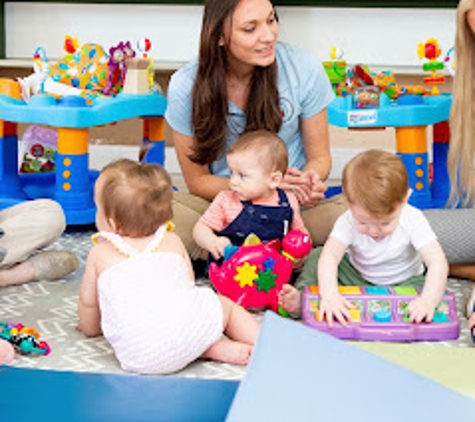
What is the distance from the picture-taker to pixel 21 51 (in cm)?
393

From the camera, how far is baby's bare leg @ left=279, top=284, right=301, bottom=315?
67.2 inches

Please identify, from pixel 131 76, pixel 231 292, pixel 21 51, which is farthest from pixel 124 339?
pixel 21 51

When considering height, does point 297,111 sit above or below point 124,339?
above

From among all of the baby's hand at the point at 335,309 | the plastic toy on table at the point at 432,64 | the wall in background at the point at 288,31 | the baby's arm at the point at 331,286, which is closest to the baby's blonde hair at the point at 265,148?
the baby's arm at the point at 331,286

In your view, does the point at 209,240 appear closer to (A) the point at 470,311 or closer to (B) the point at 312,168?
(B) the point at 312,168

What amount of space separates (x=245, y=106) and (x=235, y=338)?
69 centimetres

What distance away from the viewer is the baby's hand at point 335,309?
161cm

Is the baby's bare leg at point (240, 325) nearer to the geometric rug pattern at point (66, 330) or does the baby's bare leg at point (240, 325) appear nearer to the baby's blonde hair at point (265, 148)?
the geometric rug pattern at point (66, 330)

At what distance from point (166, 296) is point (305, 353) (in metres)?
0.39

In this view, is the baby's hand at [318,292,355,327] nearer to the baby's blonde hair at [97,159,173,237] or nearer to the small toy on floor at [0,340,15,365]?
the baby's blonde hair at [97,159,173,237]

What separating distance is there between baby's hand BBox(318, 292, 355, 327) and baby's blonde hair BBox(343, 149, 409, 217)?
17cm

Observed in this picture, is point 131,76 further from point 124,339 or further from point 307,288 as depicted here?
point 124,339

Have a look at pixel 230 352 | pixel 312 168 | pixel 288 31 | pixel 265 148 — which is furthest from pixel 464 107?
pixel 288 31

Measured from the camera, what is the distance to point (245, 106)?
2.06 meters
